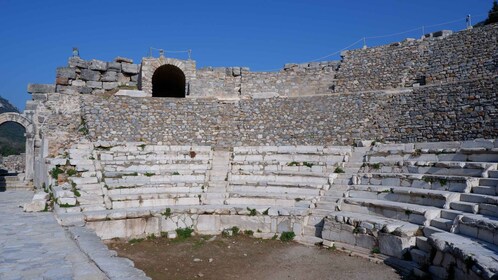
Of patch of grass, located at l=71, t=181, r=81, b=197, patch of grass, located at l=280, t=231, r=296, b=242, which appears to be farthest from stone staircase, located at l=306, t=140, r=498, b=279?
patch of grass, located at l=71, t=181, r=81, b=197

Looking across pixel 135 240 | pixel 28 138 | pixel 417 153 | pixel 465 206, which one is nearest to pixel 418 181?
pixel 417 153

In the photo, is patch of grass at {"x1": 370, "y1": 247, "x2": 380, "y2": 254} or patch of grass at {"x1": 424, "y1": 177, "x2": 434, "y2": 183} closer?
patch of grass at {"x1": 370, "y1": 247, "x2": 380, "y2": 254}

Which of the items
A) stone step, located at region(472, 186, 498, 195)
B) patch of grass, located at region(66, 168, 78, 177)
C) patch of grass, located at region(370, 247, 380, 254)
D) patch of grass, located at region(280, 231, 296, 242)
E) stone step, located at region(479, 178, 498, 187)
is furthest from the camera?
patch of grass, located at region(66, 168, 78, 177)

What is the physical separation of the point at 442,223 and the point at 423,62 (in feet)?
36.3

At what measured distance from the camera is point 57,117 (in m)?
13.8

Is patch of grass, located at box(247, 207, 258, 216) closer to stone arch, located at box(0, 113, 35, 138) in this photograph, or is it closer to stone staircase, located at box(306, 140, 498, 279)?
stone staircase, located at box(306, 140, 498, 279)

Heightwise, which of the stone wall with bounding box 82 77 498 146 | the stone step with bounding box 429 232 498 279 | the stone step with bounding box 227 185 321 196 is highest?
the stone wall with bounding box 82 77 498 146

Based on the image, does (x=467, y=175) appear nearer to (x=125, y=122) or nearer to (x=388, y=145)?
(x=388, y=145)

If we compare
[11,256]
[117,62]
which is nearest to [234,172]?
[11,256]

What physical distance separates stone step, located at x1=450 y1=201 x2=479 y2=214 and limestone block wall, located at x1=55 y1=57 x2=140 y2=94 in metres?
13.9

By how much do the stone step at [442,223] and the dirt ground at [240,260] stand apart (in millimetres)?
1211

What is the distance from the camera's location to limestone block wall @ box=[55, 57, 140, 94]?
15852 millimetres

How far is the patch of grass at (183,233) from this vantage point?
984 cm

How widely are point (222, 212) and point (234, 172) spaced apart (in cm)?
224
